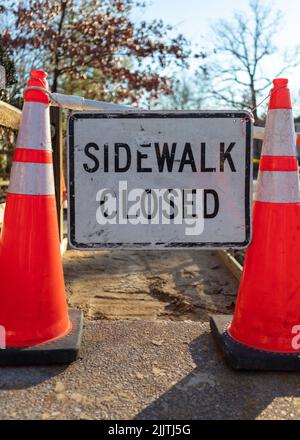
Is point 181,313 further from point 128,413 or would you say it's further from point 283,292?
point 128,413

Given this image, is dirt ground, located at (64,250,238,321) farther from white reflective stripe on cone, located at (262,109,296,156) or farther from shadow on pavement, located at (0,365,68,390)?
white reflective stripe on cone, located at (262,109,296,156)

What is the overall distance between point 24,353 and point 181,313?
181 centimetres

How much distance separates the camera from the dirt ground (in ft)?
12.1

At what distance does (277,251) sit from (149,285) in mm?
2395

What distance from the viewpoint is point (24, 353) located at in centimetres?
209

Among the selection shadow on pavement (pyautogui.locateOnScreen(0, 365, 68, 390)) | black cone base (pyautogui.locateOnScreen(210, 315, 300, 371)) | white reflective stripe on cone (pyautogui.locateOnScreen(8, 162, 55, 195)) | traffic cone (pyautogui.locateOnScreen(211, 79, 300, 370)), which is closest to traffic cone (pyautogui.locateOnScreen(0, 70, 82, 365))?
white reflective stripe on cone (pyautogui.locateOnScreen(8, 162, 55, 195))

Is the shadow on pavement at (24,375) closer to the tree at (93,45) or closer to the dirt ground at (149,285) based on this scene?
the dirt ground at (149,285)

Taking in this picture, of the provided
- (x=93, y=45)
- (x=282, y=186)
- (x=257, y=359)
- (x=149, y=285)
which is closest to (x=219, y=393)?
(x=257, y=359)

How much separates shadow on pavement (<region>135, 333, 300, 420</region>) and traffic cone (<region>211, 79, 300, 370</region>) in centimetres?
14

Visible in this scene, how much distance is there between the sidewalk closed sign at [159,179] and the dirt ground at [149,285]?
4.43 ft

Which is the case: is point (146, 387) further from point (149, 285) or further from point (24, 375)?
point (149, 285)

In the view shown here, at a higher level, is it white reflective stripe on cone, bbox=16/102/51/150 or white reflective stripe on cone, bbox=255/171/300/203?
white reflective stripe on cone, bbox=16/102/51/150

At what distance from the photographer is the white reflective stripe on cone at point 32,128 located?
220 cm
